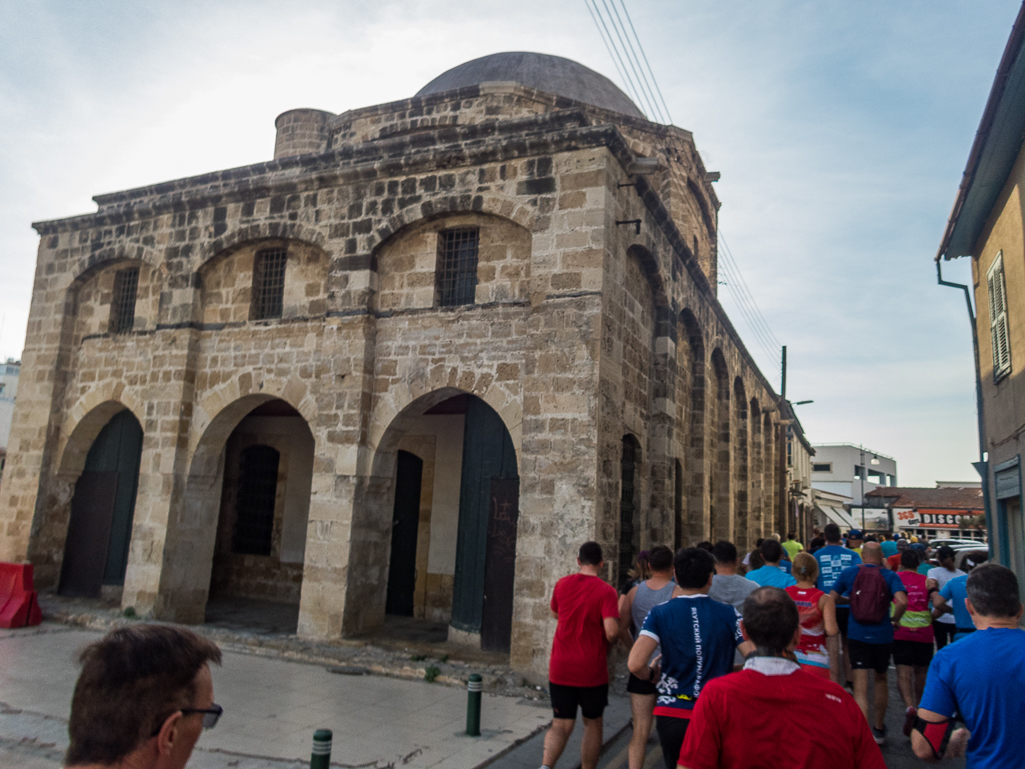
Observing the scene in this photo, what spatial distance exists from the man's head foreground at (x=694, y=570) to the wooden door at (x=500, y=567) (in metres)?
5.22

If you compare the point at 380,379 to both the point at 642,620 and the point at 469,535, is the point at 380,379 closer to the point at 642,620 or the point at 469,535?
the point at 469,535

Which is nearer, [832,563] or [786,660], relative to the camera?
[786,660]

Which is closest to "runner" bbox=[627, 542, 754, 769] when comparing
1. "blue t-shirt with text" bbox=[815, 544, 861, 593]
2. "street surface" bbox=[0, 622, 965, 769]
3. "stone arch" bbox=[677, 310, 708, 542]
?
"street surface" bbox=[0, 622, 965, 769]

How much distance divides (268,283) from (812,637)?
28.9 ft

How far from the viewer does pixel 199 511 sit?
1048cm

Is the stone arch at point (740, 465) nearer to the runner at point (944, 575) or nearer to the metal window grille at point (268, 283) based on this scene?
the runner at point (944, 575)

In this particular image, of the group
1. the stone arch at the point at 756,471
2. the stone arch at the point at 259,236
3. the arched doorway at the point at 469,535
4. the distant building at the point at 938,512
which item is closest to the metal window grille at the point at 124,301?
the stone arch at the point at 259,236

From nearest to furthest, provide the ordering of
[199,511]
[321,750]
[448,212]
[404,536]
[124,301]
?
[321,750] < [448,212] < [199,511] < [404,536] < [124,301]

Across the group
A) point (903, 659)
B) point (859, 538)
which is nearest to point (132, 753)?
point (903, 659)

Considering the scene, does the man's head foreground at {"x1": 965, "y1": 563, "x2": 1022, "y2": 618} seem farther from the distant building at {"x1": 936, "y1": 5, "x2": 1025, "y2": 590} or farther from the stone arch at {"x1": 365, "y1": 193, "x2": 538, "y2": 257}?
the stone arch at {"x1": 365, "y1": 193, "x2": 538, "y2": 257}

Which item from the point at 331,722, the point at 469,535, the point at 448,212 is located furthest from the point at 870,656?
the point at 448,212

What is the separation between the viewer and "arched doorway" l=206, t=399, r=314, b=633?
12477 millimetres

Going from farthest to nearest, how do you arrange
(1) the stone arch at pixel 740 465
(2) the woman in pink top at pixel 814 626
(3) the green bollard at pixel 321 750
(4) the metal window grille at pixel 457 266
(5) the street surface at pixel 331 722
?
1. (1) the stone arch at pixel 740 465
2. (4) the metal window grille at pixel 457 266
3. (5) the street surface at pixel 331 722
4. (2) the woman in pink top at pixel 814 626
5. (3) the green bollard at pixel 321 750

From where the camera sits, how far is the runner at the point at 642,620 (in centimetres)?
442
